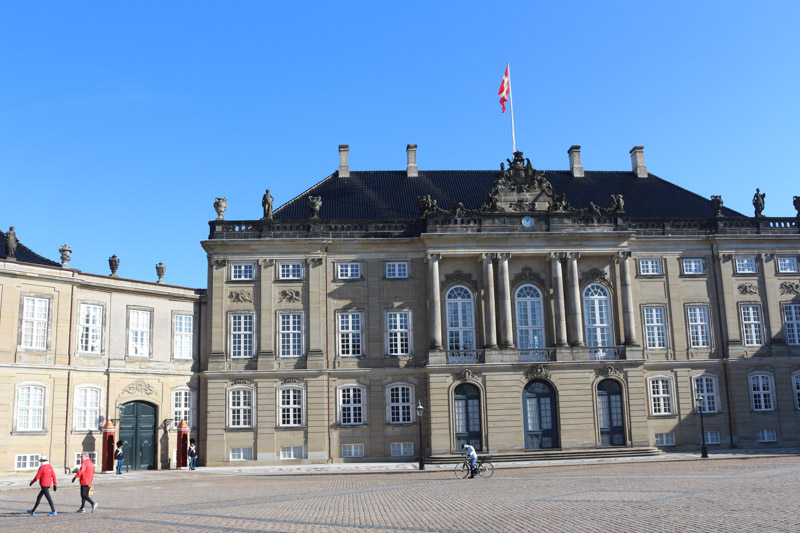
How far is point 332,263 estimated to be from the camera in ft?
146

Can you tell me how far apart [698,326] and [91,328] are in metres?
33.7

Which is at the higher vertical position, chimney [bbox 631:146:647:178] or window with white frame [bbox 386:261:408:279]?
chimney [bbox 631:146:647:178]

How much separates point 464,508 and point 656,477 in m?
10.8

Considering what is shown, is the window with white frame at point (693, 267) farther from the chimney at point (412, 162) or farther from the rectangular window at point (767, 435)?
the chimney at point (412, 162)

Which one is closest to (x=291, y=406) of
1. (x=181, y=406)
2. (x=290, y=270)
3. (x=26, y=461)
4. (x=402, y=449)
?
(x=181, y=406)

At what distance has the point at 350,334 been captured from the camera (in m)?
43.8

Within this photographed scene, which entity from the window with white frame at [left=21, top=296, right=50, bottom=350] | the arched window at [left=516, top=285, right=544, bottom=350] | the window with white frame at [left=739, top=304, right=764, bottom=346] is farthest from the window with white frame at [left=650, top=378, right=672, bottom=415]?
the window with white frame at [left=21, top=296, right=50, bottom=350]

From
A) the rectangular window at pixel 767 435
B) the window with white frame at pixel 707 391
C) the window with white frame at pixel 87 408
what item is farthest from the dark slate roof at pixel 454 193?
the window with white frame at pixel 87 408

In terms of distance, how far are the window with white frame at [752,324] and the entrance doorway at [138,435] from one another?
33.9m

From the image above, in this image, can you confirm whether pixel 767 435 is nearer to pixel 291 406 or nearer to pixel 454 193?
pixel 454 193

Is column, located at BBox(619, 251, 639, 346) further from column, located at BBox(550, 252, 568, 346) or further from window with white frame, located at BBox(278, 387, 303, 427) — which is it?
window with white frame, located at BBox(278, 387, 303, 427)

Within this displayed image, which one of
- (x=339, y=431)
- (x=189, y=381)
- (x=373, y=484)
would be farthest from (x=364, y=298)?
(x=373, y=484)

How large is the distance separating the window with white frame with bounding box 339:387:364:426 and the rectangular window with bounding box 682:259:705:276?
20327mm

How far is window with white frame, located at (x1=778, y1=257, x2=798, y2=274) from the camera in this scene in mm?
46781
